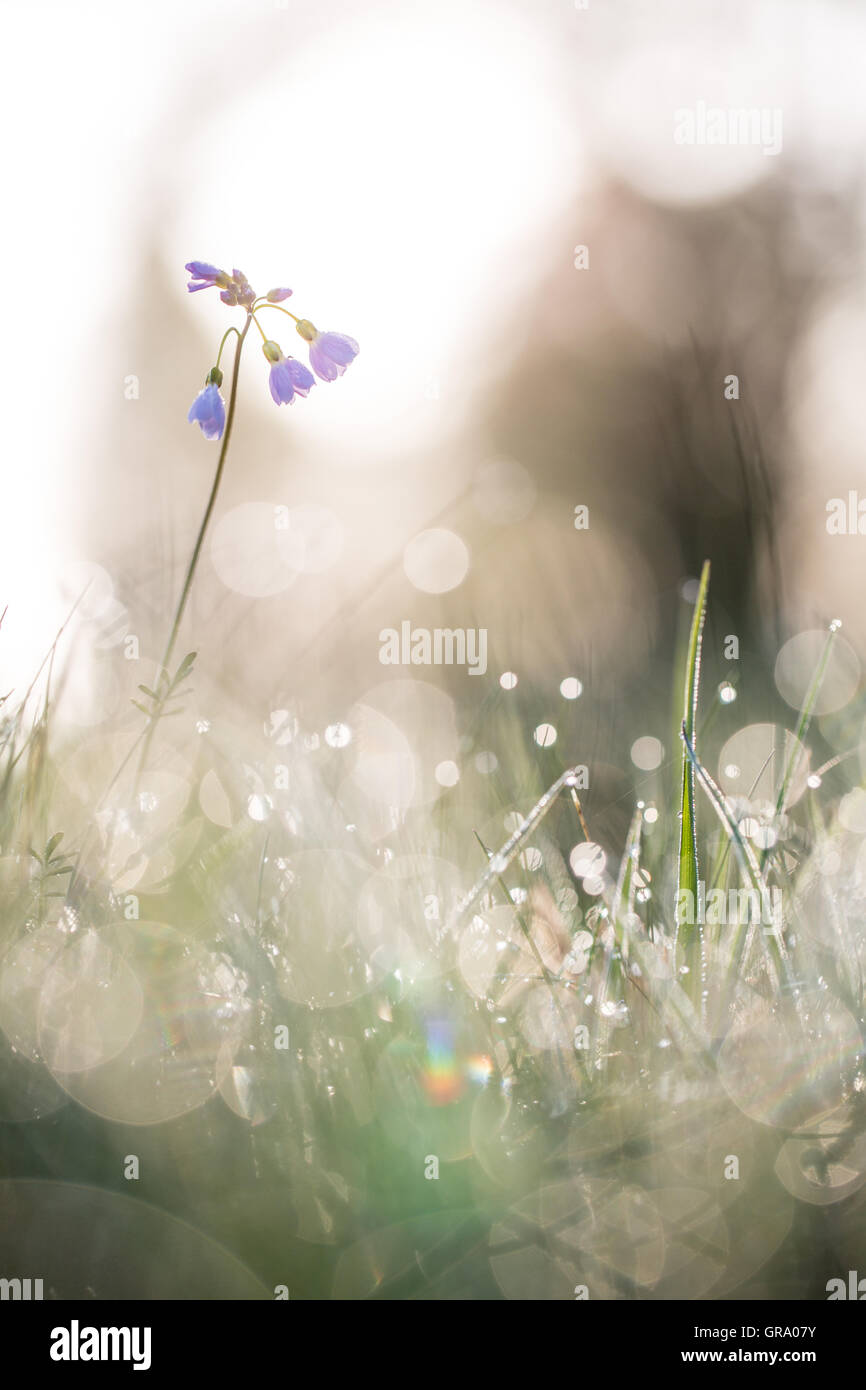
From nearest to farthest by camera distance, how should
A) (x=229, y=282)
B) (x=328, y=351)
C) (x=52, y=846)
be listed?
(x=52, y=846) → (x=229, y=282) → (x=328, y=351)

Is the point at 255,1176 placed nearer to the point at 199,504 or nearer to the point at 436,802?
the point at 436,802

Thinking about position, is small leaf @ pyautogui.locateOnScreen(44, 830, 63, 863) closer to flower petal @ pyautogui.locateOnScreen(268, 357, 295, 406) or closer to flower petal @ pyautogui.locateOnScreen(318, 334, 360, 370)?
flower petal @ pyautogui.locateOnScreen(268, 357, 295, 406)

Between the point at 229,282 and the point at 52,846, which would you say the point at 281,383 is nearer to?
the point at 229,282

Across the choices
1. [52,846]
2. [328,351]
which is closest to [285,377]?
[328,351]

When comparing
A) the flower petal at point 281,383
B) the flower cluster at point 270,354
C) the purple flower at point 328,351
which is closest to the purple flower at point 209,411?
the flower cluster at point 270,354

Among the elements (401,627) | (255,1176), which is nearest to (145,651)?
(401,627)

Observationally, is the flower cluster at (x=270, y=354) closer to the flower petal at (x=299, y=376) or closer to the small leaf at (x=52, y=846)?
the flower petal at (x=299, y=376)

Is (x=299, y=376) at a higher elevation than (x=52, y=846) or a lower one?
higher
